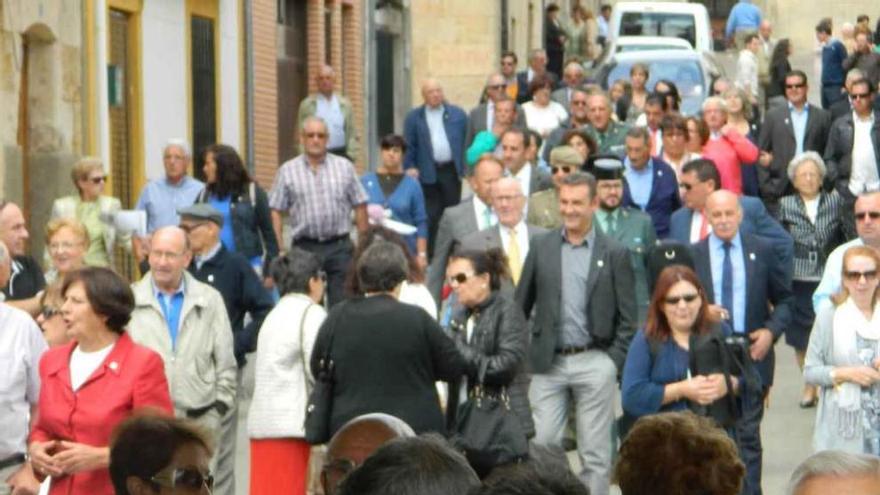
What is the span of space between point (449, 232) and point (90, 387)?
6387mm

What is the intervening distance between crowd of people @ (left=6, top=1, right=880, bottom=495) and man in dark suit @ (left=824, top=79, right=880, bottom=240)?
9.72 feet

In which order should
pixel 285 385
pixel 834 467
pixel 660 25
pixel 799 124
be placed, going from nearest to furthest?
pixel 834 467, pixel 285 385, pixel 799 124, pixel 660 25

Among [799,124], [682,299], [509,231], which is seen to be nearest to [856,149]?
[799,124]

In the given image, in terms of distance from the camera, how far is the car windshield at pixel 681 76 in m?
33.5

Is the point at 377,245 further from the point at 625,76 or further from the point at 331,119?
the point at 625,76

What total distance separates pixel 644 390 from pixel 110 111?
12.7m

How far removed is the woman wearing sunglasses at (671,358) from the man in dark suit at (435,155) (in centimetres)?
1169

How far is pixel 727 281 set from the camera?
14.4 metres

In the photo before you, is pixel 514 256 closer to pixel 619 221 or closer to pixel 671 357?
pixel 619 221

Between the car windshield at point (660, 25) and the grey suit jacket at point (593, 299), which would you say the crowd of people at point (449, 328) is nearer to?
the grey suit jacket at point (593, 299)

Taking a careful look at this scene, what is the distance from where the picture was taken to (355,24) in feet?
119

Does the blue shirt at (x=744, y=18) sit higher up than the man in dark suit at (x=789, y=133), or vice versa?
the blue shirt at (x=744, y=18)

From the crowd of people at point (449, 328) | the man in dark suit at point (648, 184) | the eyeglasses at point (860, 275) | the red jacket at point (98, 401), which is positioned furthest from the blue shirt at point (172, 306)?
the man in dark suit at point (648, 184)

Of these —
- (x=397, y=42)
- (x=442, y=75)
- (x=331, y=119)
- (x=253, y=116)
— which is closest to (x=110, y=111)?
(x=331, y=119)
